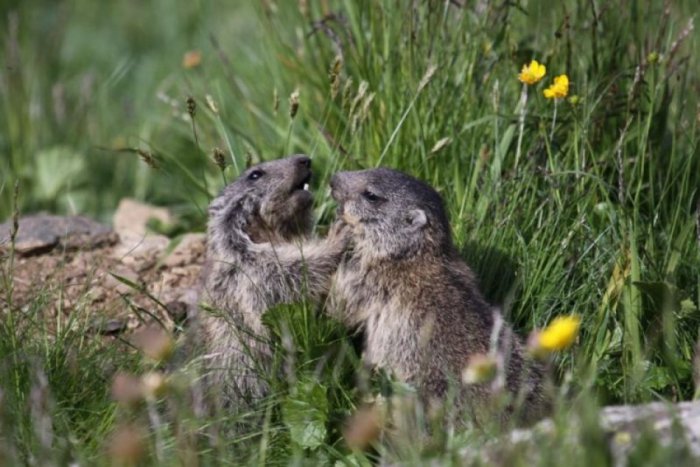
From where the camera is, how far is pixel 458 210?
611cm

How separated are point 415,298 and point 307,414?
0.75 metres

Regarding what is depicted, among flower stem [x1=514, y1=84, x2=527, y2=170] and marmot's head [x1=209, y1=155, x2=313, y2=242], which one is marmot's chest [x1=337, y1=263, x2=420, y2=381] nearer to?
marmot's head [x1=209, y1=155, x2=313, y2=242]

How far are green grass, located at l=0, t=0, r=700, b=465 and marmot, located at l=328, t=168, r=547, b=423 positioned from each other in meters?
0.20

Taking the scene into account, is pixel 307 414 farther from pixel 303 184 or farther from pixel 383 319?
pixel 303 184

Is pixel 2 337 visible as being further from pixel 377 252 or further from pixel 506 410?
pixel 506 410

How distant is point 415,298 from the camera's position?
5.21 metres

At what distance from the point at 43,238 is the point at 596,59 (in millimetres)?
3271

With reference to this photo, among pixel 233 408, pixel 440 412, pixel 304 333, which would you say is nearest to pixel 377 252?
pixel 304 333

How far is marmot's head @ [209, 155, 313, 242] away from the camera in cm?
586

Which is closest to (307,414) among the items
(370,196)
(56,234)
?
(370,196)

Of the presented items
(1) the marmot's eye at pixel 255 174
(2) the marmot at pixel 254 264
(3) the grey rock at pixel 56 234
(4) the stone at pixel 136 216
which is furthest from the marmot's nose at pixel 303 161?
(4) the stone at pixel 136 216

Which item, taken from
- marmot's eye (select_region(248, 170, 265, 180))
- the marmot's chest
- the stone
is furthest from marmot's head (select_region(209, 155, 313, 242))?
the stone

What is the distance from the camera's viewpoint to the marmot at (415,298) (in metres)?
4.95

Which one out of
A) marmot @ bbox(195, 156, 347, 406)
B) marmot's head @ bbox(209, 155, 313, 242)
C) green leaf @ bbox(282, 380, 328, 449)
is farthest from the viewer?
marmot's head @ bbox(209, 155, 313, 242)
